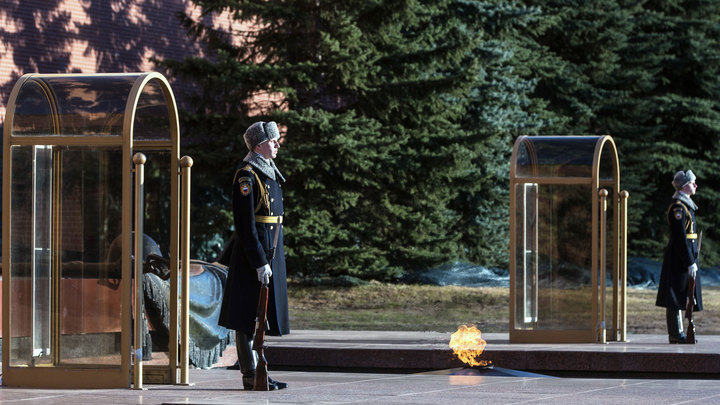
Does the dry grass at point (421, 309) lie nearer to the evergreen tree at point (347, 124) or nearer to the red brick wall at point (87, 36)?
the evergreen tree at point (347, 124)

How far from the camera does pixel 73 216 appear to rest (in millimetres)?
8484

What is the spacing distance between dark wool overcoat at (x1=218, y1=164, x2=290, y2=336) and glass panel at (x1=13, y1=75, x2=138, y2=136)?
35.6 inches

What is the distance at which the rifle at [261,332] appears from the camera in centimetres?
838

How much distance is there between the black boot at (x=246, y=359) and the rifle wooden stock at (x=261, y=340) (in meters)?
0.09

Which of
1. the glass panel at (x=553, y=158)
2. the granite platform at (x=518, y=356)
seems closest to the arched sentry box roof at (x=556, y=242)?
the glass panel at (x=553, y=158)

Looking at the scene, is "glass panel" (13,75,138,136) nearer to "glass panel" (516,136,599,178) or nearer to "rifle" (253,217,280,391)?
"rifle" (253,217,280,391)

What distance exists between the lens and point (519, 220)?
1287 cm

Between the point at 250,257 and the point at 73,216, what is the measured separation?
3.91ft

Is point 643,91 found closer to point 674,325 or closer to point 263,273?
point 674,325

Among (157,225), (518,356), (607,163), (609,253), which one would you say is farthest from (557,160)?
(157,225)

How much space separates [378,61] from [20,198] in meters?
15.2

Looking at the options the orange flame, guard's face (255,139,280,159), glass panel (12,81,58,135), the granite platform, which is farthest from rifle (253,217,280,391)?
the granite platform

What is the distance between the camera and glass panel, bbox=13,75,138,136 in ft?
27.5

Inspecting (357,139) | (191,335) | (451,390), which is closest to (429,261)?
(357,139)
